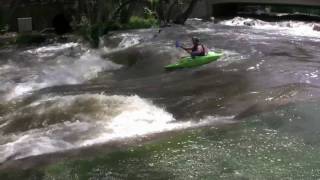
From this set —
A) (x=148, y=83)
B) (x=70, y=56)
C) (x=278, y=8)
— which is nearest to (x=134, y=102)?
(x=148, y=83)

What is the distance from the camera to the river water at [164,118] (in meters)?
9.66

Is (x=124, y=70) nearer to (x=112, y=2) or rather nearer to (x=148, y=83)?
(x=148, y=83)

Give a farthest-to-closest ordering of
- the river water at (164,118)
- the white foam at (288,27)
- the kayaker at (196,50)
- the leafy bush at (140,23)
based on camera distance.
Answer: the leafy bush at (140,23)
the white foam at (288,27)
the kayaker at (196,50)
the river water at (164,118)

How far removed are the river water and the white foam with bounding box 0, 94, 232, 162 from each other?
0.02 metres

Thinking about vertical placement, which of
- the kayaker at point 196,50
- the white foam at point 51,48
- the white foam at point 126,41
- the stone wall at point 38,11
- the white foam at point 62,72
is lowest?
the white foam at point 62,72

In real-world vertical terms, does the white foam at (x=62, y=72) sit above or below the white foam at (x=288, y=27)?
below

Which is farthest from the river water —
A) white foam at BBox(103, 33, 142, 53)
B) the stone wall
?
the stone wall

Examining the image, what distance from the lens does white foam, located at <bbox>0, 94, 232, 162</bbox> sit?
11211 millimetres

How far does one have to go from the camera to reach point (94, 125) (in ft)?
41.4

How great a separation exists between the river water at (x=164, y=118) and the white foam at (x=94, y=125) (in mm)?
24

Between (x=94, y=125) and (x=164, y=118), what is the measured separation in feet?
5.74

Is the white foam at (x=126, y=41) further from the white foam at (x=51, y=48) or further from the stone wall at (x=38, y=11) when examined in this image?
the stone wall at (x=38, y=11)

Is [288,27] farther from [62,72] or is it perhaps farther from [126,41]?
[62,72]

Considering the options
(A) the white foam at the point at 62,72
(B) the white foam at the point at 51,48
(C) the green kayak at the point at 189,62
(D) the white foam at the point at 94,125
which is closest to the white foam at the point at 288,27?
(B) the white foam at the point at 51,48
